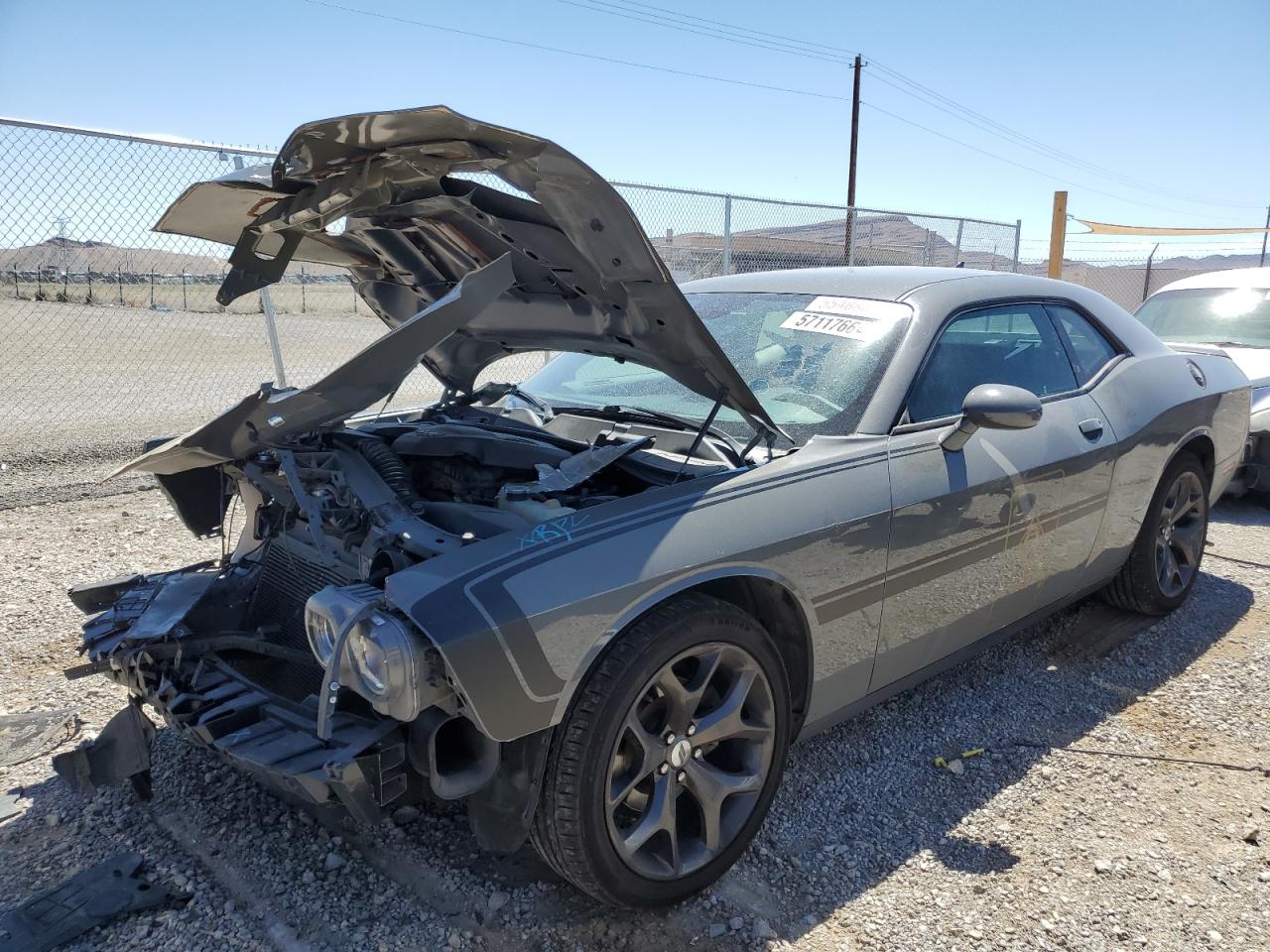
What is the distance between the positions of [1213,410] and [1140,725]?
5.74 feet

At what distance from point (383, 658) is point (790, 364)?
1.79 m

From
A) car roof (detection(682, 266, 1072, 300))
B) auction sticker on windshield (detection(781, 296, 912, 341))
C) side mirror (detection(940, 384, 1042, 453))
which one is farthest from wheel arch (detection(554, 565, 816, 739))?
car roof (detection(682, 266, 1072, 300))

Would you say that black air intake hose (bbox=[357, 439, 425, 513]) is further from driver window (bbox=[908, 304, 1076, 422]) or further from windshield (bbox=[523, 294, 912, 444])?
driver window (bbox=[908, 304, 1076, 422])

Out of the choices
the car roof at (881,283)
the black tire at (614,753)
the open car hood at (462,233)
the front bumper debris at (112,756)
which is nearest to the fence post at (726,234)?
the car roof at (881,283)

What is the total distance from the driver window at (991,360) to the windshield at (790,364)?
184 mm

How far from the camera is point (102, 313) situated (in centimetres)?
962

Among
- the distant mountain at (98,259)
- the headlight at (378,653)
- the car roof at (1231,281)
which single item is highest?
the distant mountain at (98,259)

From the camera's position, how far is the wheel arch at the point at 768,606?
217 cm

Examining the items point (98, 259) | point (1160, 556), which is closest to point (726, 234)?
point (98, 259)

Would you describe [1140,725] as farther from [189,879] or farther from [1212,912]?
[189,879]

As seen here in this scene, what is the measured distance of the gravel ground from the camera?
2.23 metres

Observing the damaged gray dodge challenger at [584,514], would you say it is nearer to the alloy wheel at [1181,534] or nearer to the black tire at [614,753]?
the black tire at [614,753]

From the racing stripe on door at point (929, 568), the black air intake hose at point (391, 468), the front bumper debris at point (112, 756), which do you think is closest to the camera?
the front bumper debris at point (112, 756)

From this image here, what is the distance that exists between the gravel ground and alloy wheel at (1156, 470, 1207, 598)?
66 centimetres
